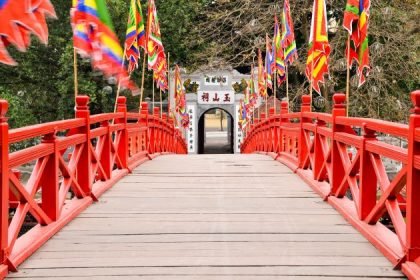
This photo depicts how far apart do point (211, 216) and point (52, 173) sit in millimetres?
1634

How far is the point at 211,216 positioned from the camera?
5.78 m

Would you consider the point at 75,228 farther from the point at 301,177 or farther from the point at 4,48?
the point at 301,177

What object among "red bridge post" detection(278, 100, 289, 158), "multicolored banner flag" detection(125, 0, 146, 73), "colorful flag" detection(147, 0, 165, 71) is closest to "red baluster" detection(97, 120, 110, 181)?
"multicolored banner flag" detection(125, 0, 146, 73)

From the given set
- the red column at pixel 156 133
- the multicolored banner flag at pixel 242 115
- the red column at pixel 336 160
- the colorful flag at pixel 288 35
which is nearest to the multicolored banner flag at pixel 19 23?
the red column at pixel 336 160

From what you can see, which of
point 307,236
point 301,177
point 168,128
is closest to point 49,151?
point 307,236

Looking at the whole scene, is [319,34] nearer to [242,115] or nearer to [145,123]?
[145,123]

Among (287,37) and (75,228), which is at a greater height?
(287,37)

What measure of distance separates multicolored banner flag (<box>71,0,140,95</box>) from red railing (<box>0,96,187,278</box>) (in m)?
0.51

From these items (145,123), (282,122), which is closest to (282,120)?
(282,122)

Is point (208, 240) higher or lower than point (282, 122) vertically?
lower

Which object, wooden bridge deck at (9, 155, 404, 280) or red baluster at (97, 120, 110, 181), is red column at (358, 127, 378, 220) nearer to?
wooden bridge deck at (9, 155, 404, 280)

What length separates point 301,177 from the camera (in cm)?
853

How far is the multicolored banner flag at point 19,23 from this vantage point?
3365mm

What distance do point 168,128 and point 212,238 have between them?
40.3 ft
